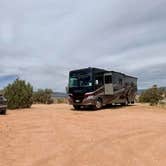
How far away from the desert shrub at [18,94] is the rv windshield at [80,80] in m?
4.61

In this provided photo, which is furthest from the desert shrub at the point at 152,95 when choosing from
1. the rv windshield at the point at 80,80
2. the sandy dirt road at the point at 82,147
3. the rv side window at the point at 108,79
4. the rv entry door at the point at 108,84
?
the sandy dirt road at the point at 82,147

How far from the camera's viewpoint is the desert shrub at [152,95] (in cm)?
3603

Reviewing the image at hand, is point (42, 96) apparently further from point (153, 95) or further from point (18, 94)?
point (18, 94)

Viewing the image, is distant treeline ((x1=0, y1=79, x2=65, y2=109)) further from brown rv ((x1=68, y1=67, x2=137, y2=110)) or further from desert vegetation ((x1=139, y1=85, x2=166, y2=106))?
desert vegetation ((x1=139, y1=85, x2=166, y2=106))

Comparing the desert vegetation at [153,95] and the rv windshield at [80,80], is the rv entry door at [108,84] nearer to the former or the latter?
the rv windshield at [80,80]

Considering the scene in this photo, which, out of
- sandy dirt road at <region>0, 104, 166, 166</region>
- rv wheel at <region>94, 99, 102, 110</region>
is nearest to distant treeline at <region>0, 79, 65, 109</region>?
rv wheel at <region>94, 99, 102, 110</region>


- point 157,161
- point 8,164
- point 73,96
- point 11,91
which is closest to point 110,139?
point 157,161

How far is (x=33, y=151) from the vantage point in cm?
758

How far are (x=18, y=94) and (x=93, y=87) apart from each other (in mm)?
6757

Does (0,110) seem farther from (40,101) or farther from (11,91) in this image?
(40,101)

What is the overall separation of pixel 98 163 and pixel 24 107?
18052 millimetres

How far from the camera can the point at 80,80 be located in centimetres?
2058

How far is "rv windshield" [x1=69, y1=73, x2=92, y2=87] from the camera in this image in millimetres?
20172

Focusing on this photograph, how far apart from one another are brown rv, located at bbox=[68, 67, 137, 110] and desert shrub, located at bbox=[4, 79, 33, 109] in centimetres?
438
